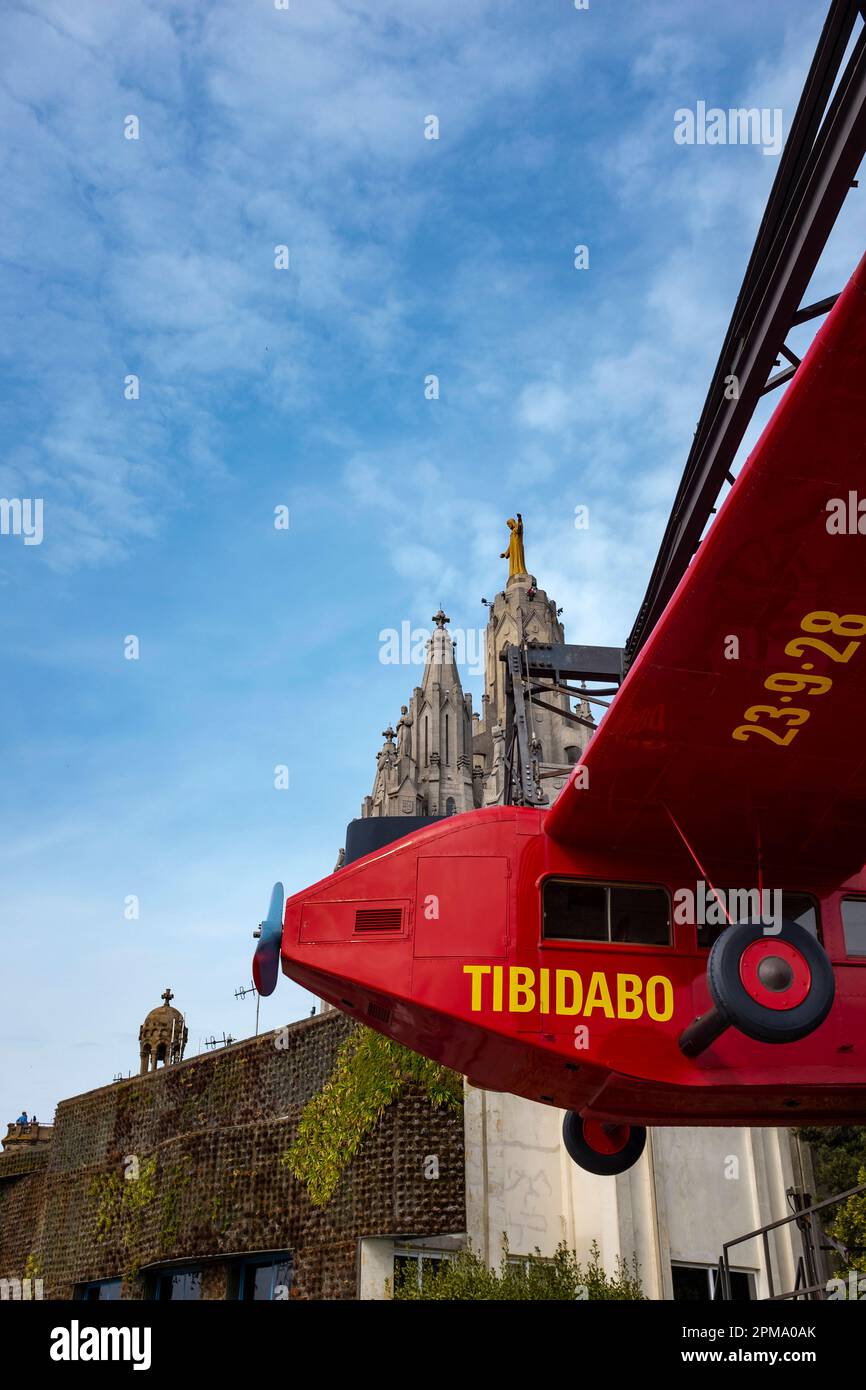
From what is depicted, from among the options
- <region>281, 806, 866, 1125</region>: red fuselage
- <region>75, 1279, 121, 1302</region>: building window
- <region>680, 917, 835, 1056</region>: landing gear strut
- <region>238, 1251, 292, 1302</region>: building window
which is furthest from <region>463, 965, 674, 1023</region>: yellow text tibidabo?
<region>75, 1279, 121, 1302</region>: building window

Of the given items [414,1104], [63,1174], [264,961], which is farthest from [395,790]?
[264,961]

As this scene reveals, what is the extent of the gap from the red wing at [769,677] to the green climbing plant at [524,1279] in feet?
41.0

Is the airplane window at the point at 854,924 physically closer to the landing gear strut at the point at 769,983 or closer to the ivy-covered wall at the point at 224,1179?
the landing gear strut at the point at 769,983

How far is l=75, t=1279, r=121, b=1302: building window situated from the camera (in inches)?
1262

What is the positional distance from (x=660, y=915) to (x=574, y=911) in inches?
36.6

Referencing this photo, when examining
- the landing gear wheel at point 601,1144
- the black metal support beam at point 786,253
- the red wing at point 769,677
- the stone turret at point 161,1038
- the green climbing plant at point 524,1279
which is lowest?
the green climbing plant at point 524,1279

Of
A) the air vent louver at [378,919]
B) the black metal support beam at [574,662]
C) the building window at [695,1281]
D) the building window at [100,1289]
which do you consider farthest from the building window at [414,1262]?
the air vent louver at [378,919]

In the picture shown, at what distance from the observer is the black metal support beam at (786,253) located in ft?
32.8

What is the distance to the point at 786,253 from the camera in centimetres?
1148

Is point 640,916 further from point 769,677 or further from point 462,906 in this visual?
point 769,677

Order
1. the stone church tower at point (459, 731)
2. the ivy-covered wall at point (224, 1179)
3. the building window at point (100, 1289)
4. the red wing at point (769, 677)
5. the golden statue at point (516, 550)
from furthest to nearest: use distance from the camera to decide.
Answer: the golden statue at point (516, 550)
the stone church tower at point (459, 731)
the building window at point (100, 1289)
the ivy-covered wall at point (224, 1179)
the red wing at point (769, 677)

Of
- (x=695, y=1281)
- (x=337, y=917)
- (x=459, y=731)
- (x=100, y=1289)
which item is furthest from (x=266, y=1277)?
(x=459, y=731)

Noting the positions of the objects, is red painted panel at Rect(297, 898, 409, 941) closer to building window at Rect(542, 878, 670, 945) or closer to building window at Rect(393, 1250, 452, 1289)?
building window at Rect(542, 878, 670, 945)
